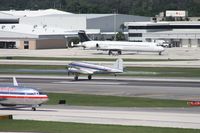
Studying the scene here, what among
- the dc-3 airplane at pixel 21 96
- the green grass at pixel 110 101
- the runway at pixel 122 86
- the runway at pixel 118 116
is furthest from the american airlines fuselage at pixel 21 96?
the runway at pixel 122 86

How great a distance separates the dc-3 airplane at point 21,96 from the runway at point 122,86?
19714 mm

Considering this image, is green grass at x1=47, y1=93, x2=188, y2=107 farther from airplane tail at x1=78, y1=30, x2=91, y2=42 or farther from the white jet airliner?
airplane tail at x1=78, y1=30, x2=91, y2=42

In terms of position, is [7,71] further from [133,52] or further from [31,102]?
[133,52]

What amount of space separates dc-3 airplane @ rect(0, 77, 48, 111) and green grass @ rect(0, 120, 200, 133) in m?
6.23

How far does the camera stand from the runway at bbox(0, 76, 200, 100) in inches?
2904

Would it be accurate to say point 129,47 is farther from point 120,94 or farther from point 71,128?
point 71,128

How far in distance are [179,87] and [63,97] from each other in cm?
1746

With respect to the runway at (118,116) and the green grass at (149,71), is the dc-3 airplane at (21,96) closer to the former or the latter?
the runway at (118,116)

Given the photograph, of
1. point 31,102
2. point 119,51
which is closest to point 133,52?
point 119,51

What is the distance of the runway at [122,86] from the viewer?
73.8m

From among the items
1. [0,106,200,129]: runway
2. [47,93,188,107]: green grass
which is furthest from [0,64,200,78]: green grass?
[0,106,200,129]: runway

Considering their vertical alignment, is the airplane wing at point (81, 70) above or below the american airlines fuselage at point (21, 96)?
below

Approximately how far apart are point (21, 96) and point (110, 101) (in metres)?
14.3

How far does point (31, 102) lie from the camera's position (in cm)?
5388
